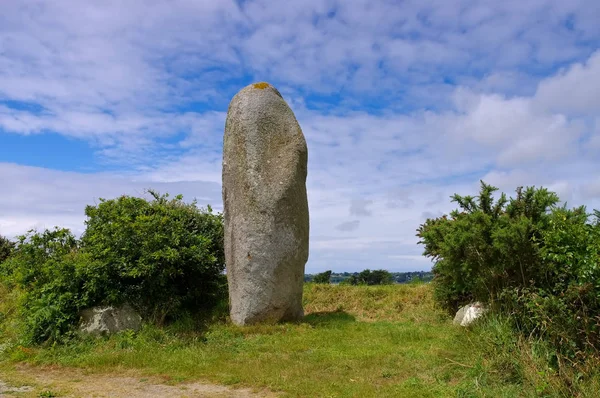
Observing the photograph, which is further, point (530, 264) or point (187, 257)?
point (187, 257)

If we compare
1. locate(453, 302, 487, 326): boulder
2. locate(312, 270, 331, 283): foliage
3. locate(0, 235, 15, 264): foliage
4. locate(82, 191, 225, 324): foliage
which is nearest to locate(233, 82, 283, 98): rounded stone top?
locate(82, 191, 225, 324): foliage

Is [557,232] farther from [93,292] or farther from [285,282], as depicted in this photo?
[93,292]

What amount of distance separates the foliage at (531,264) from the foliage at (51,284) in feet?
23.8

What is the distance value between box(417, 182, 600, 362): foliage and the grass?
0.43 metres

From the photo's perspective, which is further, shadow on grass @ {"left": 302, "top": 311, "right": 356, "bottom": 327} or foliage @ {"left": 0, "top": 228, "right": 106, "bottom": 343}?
shadow on grass @ {"left": 302, "top": 311, "right": 356, "bottom": 327}

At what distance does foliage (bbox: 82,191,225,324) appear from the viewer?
1088cm

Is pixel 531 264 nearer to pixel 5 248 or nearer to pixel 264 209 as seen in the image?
pixel 264 209

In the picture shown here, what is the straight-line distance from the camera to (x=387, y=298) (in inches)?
562

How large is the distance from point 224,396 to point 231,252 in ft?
16.8

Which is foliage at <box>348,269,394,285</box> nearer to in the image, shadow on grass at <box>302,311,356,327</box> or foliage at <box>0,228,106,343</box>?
shadow on grass at <box>302,311,356,327</box>

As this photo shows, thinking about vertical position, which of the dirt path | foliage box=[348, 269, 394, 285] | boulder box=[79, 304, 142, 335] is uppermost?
foliage box=[348, 269, 394, 285]

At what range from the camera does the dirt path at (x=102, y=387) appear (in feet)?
22.3

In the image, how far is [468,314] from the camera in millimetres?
10281

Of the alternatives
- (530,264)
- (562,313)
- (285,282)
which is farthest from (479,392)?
(285,282)
